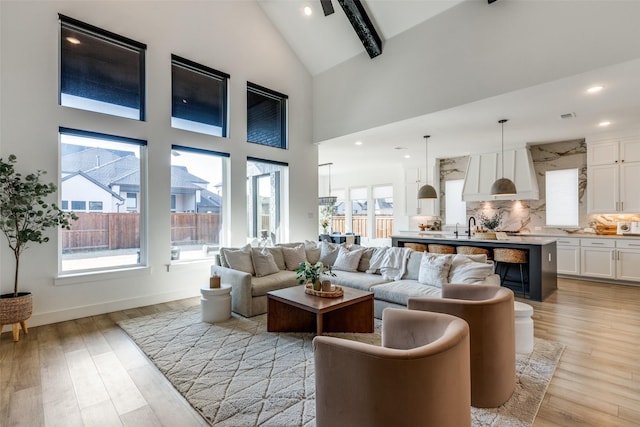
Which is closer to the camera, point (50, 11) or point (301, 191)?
Result: point (50, 11)

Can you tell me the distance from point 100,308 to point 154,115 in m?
2.82

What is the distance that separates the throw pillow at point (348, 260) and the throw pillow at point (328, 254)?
0.70 feet

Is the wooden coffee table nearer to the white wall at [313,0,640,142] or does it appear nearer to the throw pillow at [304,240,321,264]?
the throw pillow at [304,240,321,264]

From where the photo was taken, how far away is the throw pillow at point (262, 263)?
4480 mm

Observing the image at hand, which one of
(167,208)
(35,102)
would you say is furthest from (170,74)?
(167,208)

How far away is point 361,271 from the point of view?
15.7 feet

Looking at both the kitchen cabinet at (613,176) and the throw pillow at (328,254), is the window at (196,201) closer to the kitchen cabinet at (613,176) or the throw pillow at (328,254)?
the throw pillow at (328,254)

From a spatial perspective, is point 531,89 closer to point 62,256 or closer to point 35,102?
point 35,102

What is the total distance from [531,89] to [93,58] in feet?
19.0

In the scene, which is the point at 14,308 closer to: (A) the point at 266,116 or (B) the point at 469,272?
(A) the point at 266,116

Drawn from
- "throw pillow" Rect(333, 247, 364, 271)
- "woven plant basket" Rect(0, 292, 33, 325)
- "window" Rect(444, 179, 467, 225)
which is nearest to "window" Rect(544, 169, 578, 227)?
"window" Rect(444, 179, 467, 225)

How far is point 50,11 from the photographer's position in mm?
3814

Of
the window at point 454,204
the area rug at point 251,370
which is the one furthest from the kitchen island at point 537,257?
the window at point 454,204

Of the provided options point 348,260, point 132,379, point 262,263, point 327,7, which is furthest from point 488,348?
point 327,7
